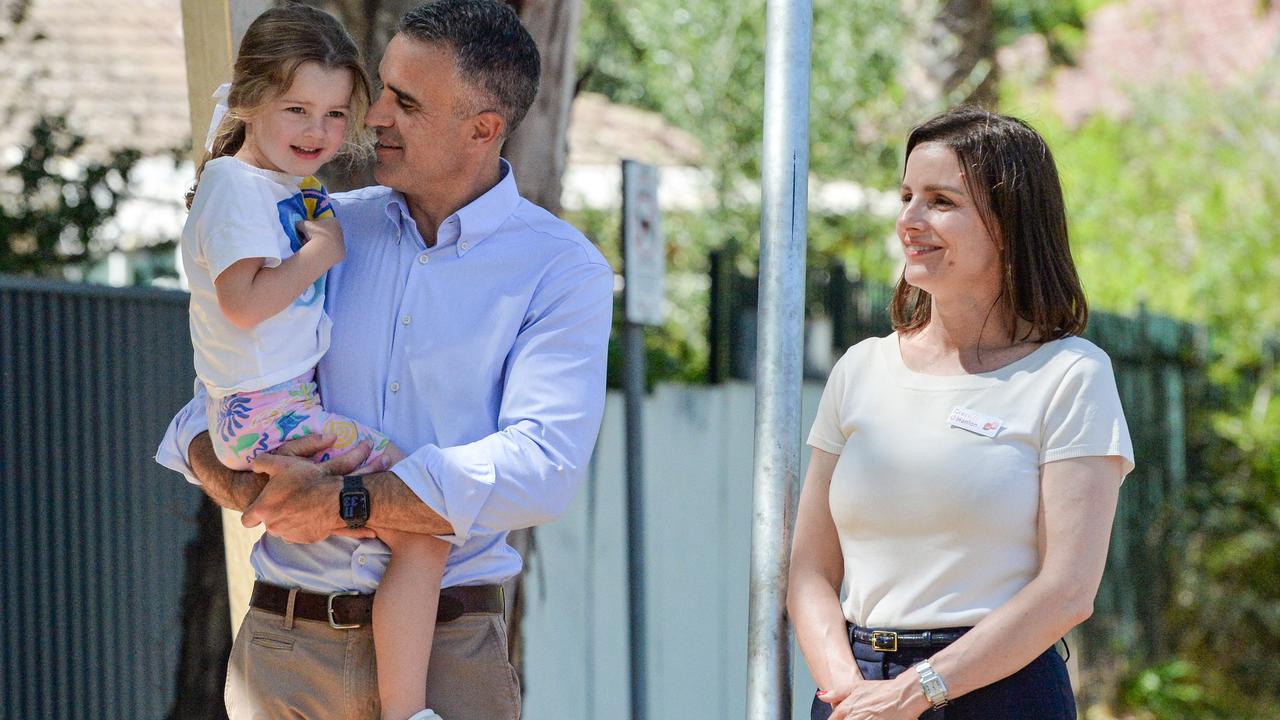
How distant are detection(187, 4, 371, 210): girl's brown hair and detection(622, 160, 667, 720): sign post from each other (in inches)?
68.7

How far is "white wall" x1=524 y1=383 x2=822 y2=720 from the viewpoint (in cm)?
527

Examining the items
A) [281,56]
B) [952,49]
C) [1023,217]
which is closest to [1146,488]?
[952,49]

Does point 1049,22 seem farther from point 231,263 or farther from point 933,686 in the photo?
point 231,263

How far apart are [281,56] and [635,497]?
214cm

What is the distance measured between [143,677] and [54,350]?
3.27 ft

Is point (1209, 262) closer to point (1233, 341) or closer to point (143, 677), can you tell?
point (1233, 341)

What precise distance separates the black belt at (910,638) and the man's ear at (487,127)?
1.23m

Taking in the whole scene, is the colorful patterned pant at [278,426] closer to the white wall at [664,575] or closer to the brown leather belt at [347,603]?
the brown leather belt at [347,603]

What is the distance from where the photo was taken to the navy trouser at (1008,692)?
9.43ft

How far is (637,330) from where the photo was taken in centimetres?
452

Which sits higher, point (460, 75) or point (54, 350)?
point (460, 75)

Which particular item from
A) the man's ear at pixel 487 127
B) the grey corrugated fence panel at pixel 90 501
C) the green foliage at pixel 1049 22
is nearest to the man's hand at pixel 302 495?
the man's ear at pixel 487 127

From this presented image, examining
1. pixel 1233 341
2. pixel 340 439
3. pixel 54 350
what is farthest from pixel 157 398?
pixel 1233 341

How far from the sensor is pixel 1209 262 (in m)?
11.8
